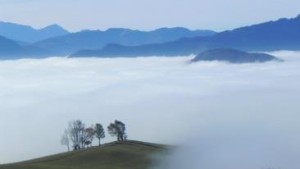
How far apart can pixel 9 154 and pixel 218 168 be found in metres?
125

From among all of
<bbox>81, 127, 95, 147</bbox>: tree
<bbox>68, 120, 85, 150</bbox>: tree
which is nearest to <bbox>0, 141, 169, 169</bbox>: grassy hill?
<bbox>81, 127, 95, 147</bbox>: tree

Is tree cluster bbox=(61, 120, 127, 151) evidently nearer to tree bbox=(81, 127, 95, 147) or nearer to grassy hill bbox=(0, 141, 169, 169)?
tree bbox=(81, 127, 95, 147)

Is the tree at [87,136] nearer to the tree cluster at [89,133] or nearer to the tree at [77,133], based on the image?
the tree cluster at [89,133]

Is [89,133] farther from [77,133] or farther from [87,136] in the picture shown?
[77,133]

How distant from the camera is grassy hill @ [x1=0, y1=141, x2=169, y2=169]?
107 m

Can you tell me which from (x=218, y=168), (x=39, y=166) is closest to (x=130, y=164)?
(x=39, y=166)

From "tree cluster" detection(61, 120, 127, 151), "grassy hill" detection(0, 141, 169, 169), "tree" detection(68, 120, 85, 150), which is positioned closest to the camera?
"grassy hill" detection(0, 141, 169, 169)

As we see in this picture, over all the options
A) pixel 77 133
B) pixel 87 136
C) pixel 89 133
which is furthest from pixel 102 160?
pixel 77 133

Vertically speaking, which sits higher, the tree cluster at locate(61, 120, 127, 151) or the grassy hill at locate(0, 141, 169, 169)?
the tree cluster at locate(61, 120, 127, 151)

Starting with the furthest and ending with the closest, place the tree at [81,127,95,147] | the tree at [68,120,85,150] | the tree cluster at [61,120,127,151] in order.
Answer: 1. the tree at [68,120,85,150]
2. the tree at [81,127,95,147]
3. the tree cluster at [61,120,127,151]

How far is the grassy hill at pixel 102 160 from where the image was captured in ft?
351

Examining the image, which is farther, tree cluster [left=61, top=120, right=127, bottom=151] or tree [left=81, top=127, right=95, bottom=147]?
tree [left=81, top=127, right=95, bottom=147]

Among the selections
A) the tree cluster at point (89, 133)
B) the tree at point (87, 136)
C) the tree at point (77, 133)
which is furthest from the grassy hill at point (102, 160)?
the tree at point (77, 133)

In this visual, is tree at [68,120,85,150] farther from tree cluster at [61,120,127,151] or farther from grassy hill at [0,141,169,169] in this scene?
grassy hill at [0,141,169,169]
